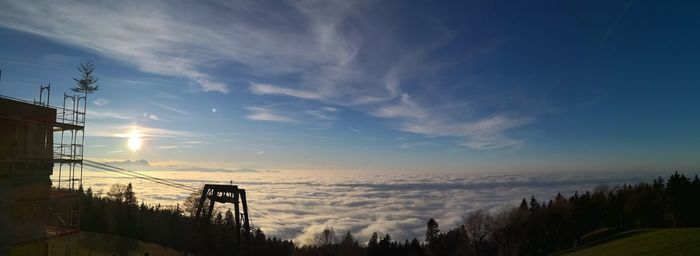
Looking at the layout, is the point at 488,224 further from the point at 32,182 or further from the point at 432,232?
the point at 32,182

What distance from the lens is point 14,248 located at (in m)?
21.8

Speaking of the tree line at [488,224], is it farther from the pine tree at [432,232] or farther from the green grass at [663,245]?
the green grass at [663,245]

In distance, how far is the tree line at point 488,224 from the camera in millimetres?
64562

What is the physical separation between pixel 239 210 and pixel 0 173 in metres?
19.0

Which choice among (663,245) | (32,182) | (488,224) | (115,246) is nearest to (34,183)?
(32,182)

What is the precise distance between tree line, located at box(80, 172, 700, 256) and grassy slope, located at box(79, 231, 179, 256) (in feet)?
15.4

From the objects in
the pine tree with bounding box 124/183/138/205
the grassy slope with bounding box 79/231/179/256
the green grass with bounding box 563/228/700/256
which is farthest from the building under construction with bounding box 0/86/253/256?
the pine tree with bounding box 124/183/138/205

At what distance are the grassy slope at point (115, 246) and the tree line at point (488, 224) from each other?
15.4 ft

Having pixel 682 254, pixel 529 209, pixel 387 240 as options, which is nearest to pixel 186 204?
pixel 387 240

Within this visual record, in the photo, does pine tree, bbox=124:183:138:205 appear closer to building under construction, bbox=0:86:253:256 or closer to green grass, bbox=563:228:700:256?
building under construction, bbox=0:86:253:256

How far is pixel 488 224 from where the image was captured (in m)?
89.7

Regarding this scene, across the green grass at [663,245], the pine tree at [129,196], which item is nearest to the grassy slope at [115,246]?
the pine tree at [129,196]

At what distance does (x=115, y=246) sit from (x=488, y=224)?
243ft

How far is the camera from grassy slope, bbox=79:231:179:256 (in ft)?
172
